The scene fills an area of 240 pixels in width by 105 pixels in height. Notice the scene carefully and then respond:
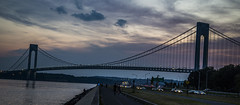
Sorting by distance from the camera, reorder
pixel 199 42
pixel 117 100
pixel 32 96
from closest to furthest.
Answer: pixel 117 100
pixel 32 96
pixel 199 42

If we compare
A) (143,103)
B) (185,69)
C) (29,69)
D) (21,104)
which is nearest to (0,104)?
(21,104)

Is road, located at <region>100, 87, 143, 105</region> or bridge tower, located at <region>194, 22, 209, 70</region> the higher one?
bridge tower, located at <region>194, 22, 209, 70</region>

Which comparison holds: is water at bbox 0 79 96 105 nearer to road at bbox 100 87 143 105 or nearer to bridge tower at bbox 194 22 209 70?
road at bbox 100 87 143 105

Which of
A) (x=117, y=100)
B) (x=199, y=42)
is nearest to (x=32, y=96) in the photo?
(x=117, y=100)

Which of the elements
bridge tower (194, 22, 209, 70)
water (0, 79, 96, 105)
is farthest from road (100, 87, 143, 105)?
bridge tower (194, 22, 209, 70)

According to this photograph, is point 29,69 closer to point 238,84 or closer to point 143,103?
point 238,84

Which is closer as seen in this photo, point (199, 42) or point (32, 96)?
point (32, 96)

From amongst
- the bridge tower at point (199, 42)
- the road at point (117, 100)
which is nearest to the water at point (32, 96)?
the road at point (117, 100)

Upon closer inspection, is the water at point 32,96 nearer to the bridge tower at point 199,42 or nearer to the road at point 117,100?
the road at point 117,100

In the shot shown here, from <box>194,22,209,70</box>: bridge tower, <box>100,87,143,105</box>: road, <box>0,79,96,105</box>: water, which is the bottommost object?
<box>0,79,96,105</box>: water

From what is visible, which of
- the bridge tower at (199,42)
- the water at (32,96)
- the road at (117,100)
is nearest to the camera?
the road at (117,100)

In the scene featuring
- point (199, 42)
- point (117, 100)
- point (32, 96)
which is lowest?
point (32, 96)

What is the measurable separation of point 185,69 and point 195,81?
7374 millimetres

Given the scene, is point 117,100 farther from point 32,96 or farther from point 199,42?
point 199,42
